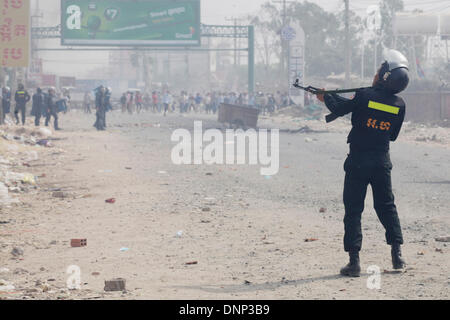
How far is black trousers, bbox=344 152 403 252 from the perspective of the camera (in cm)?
632

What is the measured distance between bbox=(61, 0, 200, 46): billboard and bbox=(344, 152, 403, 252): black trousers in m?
45.8

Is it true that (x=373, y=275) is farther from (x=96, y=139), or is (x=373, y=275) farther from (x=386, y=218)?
(x=96, y=139)

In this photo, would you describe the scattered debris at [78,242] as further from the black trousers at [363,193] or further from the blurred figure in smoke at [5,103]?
the blurred figure in smoke at [5,103]

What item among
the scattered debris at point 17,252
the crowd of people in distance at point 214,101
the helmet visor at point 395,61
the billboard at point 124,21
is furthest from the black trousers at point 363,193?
the billboard at point 124,21

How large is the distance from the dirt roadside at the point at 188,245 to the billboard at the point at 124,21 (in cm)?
3801

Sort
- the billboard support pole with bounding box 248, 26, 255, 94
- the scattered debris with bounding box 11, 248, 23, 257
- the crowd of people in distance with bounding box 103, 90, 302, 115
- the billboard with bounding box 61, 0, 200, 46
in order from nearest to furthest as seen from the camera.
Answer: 1. the scattered debris with bounding box 11, 248, 23, 257
2. the crowd of people in distance with bounding box 103, 90, 302, 115
3. the billboard with bounding box 61, 0, 200, 46
4. the billboard support pole with bounding box 248, 26, 255, 94

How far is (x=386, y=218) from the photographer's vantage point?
6398 mm

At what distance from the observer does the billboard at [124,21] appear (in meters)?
50.9

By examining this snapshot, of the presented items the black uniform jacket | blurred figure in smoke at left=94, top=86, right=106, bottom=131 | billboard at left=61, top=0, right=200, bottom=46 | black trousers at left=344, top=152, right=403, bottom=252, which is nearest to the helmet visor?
the black uniform jacket

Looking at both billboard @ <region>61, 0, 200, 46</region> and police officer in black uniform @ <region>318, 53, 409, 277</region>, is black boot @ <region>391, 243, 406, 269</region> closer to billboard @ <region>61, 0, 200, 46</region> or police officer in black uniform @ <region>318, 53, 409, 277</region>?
police officer in black uniform @ <region>318, 53, 409, 277</region>

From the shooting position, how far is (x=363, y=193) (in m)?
6.40

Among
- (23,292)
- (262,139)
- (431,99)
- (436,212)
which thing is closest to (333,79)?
(431,99)

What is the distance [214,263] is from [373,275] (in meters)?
1.50

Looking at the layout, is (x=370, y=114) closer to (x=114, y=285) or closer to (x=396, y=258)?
(x=396, y=258)
